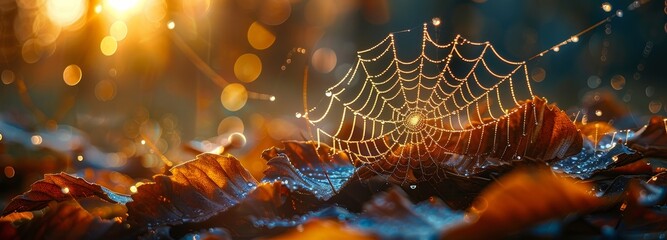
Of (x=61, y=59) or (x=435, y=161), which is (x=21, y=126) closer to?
(x=435, y=161)

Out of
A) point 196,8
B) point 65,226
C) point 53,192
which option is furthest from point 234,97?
point 65,226

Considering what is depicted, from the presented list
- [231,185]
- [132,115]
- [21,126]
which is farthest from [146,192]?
[132,115]

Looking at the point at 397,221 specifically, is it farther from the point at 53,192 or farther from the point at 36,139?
the point at 36,139

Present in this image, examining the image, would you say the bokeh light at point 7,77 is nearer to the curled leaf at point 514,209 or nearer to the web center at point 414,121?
the web center at point 414,121

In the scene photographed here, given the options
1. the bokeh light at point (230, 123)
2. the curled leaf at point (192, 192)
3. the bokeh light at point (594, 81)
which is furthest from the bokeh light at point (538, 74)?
the curled leaf at point (192, 192)

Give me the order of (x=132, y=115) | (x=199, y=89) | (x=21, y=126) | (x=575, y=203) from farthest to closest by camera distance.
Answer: (x=199, y=89), (x=132, y=115), (x=21, y=126), (x=575, y=203)

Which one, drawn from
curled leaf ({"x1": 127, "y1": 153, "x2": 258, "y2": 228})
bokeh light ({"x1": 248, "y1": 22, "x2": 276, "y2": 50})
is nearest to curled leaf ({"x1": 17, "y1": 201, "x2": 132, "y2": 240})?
curled leaf ({"x1": 127, "y1": 153, "x2": 258, "y2": 228})
